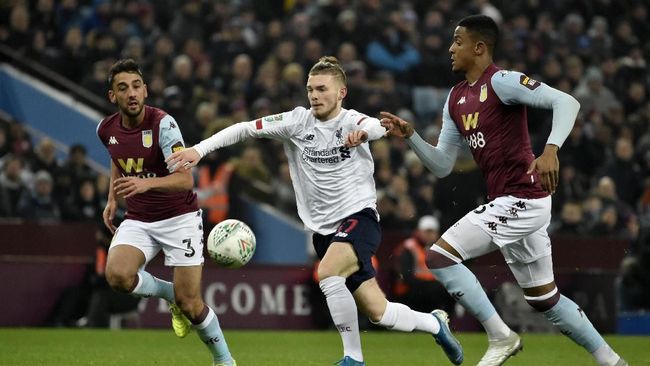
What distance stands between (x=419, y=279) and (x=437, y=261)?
23.7ft

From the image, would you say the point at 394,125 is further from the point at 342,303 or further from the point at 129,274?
the point at 129,274

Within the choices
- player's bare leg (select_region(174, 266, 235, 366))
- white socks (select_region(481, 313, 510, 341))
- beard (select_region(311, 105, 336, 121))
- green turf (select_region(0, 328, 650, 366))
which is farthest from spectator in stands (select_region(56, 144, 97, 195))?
white socks (select_region(481, 313, 510, 341))

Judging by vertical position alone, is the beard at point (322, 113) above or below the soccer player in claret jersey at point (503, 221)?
above

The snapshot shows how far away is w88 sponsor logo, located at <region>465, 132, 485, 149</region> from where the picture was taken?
8727mm

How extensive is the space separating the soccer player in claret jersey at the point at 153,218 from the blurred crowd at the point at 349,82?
259 inches

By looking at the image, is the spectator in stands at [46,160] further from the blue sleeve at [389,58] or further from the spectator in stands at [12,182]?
the blue sleeve at [389,58]

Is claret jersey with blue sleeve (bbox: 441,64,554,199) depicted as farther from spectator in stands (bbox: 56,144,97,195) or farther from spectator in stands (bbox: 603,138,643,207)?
spectator in stands (bbox: 603,138,643,207)

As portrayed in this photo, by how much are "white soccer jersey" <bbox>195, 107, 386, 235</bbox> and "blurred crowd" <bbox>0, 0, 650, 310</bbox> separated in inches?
283

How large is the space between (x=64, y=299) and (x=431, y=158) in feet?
25.6

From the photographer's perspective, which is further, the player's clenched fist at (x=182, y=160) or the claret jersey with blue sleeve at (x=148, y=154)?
the claret jersey with blue sleeve at (x=148, y=154)

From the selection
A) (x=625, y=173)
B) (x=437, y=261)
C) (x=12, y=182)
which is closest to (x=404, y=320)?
(x=437, y=261)

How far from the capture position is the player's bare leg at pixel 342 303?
823cm

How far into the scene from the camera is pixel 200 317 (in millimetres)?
8938

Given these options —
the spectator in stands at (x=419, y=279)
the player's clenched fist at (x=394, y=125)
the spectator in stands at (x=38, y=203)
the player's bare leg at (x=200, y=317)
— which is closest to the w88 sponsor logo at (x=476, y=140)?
the player's clenched fist at (x=394, y=125)
